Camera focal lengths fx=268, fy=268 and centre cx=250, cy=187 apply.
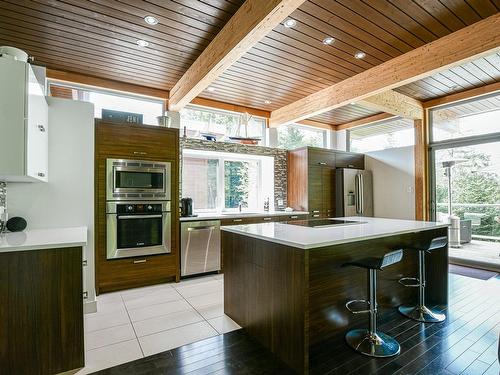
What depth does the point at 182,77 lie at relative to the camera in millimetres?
3840

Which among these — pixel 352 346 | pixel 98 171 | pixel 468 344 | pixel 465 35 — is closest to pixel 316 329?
pixel 352 346

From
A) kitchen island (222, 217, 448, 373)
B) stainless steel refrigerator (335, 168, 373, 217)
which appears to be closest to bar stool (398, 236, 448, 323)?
kitchen island (222, 217, 448, 373)

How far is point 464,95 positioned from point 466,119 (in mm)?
405

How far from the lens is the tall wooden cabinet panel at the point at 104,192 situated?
10.9 feet

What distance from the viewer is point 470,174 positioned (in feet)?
14.8

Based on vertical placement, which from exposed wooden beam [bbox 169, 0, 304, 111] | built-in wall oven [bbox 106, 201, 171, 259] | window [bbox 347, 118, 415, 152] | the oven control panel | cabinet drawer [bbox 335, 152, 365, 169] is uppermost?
exposed wooden beam [bbox 169, 0, 304, 111]

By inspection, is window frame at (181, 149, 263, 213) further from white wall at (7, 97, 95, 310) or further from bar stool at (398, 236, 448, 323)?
bar stool at (398, 236, 448, 323)

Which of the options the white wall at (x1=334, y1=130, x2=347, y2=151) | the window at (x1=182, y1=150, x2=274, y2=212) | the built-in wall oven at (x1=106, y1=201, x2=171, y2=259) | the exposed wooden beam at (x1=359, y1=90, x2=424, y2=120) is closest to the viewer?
the built-in wall oven at (x1=106, y1=201, x2=171, y2=259)

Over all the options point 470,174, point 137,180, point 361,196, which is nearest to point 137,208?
point 137,180

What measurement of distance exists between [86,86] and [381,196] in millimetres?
5772

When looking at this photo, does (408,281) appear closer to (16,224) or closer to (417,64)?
(417,64)

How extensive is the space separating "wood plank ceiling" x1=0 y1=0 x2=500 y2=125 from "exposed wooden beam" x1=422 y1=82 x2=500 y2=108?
6.2 inches

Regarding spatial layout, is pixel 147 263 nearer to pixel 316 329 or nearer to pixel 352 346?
pixel 316 329

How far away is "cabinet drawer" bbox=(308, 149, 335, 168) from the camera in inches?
205
